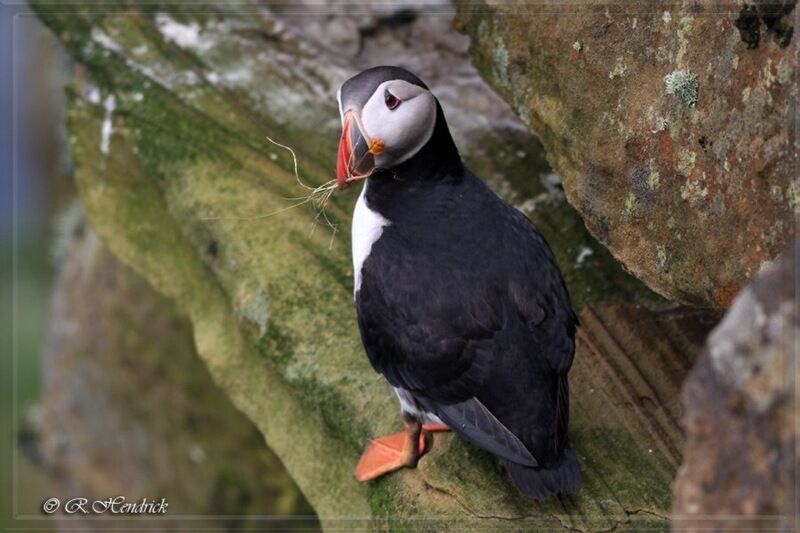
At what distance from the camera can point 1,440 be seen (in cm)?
784

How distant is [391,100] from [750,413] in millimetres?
1546

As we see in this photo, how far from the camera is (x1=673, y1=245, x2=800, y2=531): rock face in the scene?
145 centimetres

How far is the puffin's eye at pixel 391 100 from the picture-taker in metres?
2.71

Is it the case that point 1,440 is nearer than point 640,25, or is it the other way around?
point 640,25

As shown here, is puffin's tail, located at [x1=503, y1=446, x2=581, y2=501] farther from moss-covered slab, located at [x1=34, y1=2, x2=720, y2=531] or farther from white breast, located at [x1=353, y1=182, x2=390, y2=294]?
white breast, located at [x1=353, y1=182, x2=390, y2=294]

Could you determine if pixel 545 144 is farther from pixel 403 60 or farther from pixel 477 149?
pixel 403 60

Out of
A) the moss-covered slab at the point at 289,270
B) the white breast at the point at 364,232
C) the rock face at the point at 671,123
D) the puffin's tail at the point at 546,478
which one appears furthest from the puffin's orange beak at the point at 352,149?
the puffin's tail at the point at 546,478

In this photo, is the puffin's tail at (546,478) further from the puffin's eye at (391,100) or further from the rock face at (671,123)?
the puffin's eye at (391,100)

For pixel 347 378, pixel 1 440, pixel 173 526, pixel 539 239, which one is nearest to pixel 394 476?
pixel 347 378

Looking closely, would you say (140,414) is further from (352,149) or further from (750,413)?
(750,413)

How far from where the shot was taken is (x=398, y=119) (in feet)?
9.05

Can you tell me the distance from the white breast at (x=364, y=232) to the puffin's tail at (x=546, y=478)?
0.72m

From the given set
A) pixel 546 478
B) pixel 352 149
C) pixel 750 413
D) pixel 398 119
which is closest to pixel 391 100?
pixel 398 119

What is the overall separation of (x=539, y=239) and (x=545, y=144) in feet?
1.09
